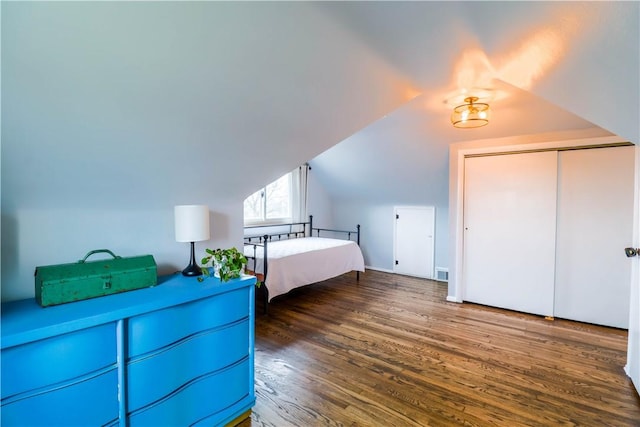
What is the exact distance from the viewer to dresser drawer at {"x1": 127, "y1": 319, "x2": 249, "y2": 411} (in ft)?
4.39

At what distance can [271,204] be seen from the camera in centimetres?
497

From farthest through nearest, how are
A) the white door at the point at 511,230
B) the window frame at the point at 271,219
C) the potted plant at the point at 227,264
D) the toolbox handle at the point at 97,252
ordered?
1. the window frame at the point at 271,219
2. the white door at the point at 511,230
3. the potted plant at the point at 227,264
4. the toolbox handle at the point at 97,252

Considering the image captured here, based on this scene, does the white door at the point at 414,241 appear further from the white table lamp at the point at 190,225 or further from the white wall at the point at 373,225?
the white table lamp at the point at 190,225

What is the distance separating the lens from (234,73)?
142 cm

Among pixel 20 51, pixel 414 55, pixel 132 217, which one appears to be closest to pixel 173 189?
Result: pixel 132 217

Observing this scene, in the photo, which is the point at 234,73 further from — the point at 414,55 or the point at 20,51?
the point at 414,55

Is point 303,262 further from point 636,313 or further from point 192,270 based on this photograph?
point 636,313

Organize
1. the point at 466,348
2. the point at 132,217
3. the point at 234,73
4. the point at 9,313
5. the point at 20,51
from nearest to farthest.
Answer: the point at 20,51 → the point at 9,313 → the point at 234,73 → the point at 132,217 → the point at 466,348

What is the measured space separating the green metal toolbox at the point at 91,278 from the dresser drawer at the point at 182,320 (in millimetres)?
277

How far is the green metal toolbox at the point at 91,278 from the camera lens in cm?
132

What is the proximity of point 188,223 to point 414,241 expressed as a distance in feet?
13.1

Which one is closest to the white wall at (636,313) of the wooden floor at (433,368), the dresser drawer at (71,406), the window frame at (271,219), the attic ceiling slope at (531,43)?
the wooden floor at (433,368)

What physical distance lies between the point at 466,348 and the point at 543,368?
537 mm

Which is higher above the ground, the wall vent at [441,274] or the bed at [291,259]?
the bed at [291,259]
